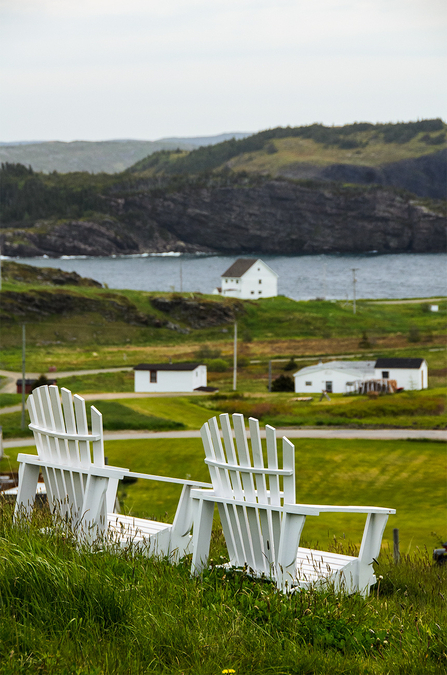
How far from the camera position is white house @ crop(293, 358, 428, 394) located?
97.2 ft

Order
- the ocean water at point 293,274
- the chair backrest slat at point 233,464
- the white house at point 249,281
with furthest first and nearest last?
the ocean water at point 293,274
the white house at point 249,281
the chair backrest slat at point 233,464

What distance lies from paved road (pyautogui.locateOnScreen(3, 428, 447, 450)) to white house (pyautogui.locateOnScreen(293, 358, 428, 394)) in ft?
17.9

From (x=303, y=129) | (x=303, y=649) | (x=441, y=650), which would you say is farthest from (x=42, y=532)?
(x=303, y=129)

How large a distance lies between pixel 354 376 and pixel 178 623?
2824 cm

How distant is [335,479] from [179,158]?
29624 mm

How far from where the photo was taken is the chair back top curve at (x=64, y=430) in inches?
117

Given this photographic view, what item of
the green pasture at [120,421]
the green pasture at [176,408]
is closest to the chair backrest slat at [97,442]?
the green pasture at [120,421]

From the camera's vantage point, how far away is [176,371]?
29.6 metres

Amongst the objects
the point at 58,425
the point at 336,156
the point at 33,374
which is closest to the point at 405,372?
the point at 33,374

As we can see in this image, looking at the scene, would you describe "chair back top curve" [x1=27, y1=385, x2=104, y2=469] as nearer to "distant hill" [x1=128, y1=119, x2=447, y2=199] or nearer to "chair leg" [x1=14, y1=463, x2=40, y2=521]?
"chair leg" [x1=14, y1=463, x2=40, y2=521]

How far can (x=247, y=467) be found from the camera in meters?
2.71

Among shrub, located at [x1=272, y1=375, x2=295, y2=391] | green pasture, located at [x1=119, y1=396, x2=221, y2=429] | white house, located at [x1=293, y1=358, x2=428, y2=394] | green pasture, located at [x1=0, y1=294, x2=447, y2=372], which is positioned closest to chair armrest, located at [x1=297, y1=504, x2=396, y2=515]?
green pasture, located at [x1=119, y1=396, x2=221, y2=429]

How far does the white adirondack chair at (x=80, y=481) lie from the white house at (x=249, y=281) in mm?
32868

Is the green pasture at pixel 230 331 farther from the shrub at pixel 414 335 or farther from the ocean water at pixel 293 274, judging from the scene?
the ocean water at pixel 293 274
